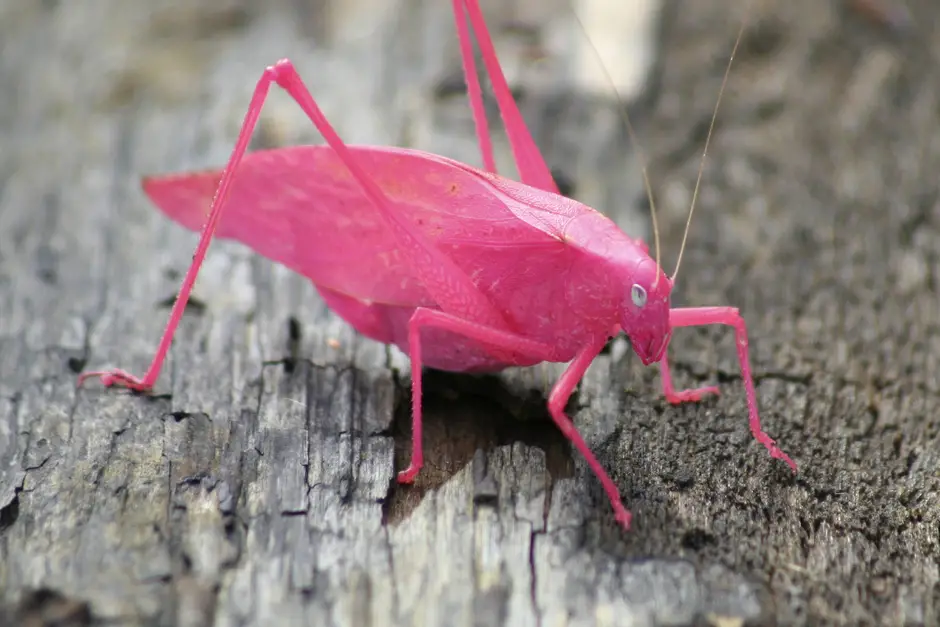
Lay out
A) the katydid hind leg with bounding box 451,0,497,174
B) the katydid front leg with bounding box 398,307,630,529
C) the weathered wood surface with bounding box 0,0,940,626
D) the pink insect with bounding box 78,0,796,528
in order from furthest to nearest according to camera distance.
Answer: the katydid hind leg with bounding box 451,0,497,174 < the pink insect with bounding box 78,0,796,528 < the katydid front leg with bounding box 398,307,630,529 < the weathered wood surface with bounding box 0,0,940,626

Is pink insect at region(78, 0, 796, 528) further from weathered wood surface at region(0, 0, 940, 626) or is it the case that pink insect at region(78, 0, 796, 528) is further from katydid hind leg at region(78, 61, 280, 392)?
weathered wood surface at region(0, 0, 940, 626)

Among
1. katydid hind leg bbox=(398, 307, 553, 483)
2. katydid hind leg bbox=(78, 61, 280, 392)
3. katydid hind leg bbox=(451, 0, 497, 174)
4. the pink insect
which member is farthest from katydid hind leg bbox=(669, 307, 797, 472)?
katydid hind leg bbox=(78, 61, 280, 392)

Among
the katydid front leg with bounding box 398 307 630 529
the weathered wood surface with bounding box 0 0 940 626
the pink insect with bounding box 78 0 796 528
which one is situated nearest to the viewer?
the weathered wood surface with bounding box 0 0 940 626

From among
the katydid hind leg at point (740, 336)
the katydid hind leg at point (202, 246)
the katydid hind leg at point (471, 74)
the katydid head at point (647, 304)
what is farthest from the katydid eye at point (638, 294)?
the katydid hind leg at point (202, 246)

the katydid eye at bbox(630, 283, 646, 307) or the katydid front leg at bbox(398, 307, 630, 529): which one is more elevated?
the katydid eye at bbox(630, 283, 646, 307)

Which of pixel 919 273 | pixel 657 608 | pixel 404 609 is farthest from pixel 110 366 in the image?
A: pixel 919 273

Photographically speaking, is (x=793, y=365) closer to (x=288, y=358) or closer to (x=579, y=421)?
(x=579, y=421)
